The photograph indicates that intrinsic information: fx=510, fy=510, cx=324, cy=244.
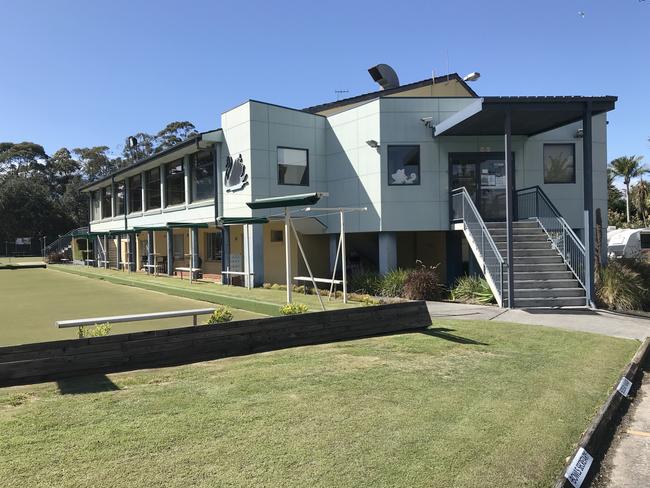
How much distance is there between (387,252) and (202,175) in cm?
954

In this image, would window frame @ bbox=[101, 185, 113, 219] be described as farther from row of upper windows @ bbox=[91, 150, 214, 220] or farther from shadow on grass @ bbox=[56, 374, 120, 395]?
shadow on grass @ bbox=[56, 374, 120, 395]

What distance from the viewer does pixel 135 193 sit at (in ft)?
103

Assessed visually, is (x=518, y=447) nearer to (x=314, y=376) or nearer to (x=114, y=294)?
(x=314, y=376)

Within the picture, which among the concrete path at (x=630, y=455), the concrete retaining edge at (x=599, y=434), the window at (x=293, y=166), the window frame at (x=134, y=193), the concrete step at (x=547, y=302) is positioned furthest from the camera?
the window frame at (x=134, y=193)

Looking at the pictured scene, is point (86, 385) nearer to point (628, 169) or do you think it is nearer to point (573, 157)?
point (573, 157)

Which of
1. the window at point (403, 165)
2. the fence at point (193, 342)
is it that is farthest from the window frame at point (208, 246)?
the fence at point (193, 342)

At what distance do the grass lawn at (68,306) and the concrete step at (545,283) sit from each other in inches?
270

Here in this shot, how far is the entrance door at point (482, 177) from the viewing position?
17078mm

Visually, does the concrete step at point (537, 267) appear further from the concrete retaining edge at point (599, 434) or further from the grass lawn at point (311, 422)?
the concrete retaining edge at point (599, 434)

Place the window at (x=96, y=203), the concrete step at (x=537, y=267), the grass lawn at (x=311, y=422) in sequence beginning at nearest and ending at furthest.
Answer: the grass lawn at (x=311, y=422) → the concrete step at (x=537, y=267) → the window at (x=96, y=203)

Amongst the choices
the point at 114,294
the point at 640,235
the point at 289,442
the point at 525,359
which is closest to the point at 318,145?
the point at 114,294

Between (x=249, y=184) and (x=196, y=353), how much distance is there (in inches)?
467

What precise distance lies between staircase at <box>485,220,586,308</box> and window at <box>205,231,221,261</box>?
1322cm

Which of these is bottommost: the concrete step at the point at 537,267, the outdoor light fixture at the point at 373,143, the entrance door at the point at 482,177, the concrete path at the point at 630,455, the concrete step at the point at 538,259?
the concrete path at the point at 630,455
